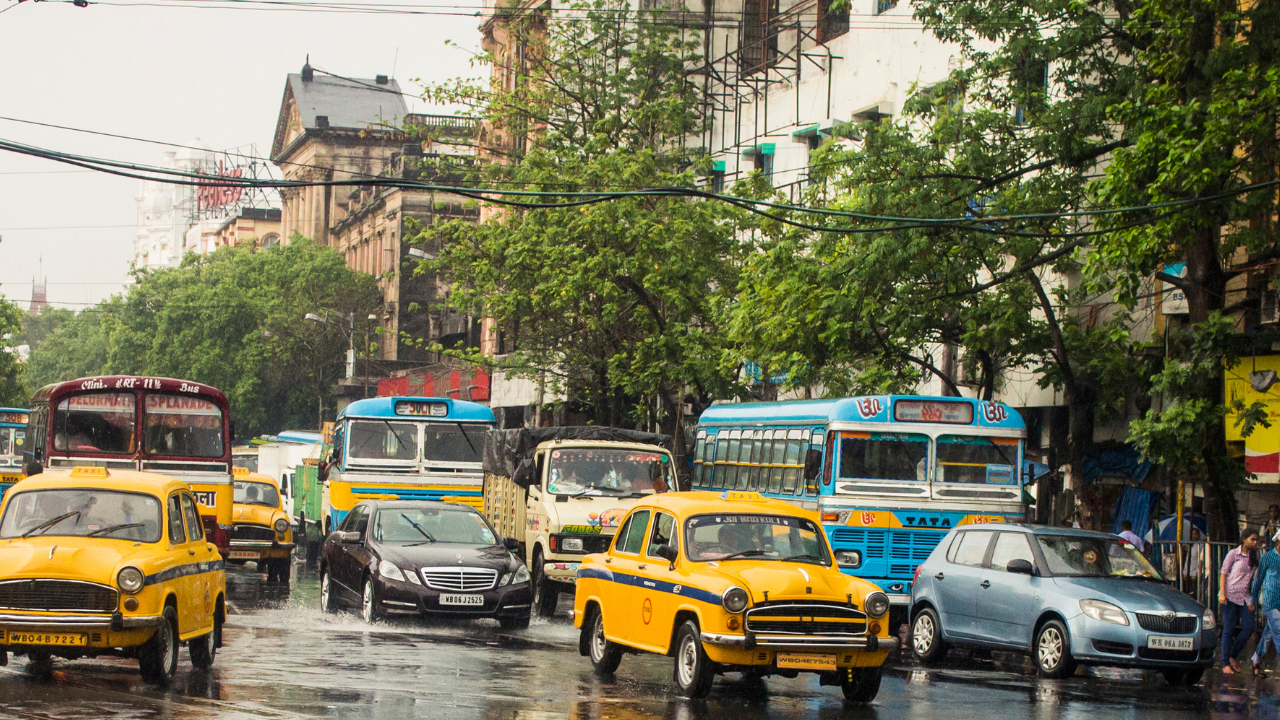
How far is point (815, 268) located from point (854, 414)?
5.22 m

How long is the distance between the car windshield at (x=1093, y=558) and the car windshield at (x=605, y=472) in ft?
23.2

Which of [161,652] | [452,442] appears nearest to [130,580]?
[161,652]

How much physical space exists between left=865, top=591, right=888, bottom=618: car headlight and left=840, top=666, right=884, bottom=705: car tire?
19.8 inches

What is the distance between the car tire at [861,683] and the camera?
13172mm

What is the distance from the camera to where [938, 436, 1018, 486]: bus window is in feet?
65.7

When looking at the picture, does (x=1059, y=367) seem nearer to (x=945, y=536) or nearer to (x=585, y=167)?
(x=945, y=536)

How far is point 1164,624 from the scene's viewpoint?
15625mm

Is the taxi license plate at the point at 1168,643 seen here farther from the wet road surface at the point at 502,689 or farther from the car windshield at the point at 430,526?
the car windshield at the point at 430,526

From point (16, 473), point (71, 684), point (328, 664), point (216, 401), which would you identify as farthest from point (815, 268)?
point (16, 473)

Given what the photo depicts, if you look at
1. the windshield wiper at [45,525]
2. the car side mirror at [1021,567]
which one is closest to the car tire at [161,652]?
the windshield wiper at [45,525]

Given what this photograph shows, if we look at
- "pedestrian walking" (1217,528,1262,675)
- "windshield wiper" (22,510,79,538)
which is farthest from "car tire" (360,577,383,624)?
"pedestrian walking" (1217,528,1262,675)

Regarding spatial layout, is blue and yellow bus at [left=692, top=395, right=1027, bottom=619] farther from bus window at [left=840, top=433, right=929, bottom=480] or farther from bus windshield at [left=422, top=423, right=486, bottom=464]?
bus windshield at [left=422, top=423, right=486, bottom=464]

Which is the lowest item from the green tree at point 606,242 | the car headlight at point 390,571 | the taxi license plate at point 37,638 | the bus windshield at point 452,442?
the car headlight at point 390,571

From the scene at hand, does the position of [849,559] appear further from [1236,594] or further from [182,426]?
[182,426]
